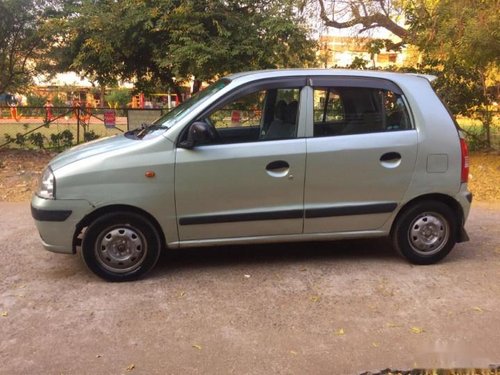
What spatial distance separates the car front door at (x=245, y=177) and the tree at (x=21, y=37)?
7.48 metres

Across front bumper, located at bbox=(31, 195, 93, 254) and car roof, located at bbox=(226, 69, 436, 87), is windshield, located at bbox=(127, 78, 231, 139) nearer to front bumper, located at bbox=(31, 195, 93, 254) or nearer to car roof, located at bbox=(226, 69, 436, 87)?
car roof, located at bbox=(226, 69, 436, 87)

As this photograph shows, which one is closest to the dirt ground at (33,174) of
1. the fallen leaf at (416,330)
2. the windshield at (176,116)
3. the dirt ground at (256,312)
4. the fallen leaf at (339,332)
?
the dirt ground at (256,312)

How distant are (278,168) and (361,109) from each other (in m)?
1.00

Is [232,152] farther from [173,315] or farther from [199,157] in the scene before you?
[173,315]

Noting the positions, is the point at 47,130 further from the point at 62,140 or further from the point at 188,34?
the point at 188,34

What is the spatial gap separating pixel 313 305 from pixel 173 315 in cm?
111

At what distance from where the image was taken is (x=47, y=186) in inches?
179

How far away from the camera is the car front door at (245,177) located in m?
4.62

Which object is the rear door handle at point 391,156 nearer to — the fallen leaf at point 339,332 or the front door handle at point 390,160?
the front door handle at point 390,160

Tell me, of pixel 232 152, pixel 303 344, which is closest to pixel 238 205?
pixel 232 152

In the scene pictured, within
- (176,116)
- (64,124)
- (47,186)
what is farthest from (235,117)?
(64,124)

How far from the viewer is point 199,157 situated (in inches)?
181

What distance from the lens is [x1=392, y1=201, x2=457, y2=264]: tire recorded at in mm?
5109

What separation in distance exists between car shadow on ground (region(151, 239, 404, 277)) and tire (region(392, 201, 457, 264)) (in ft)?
0.93
